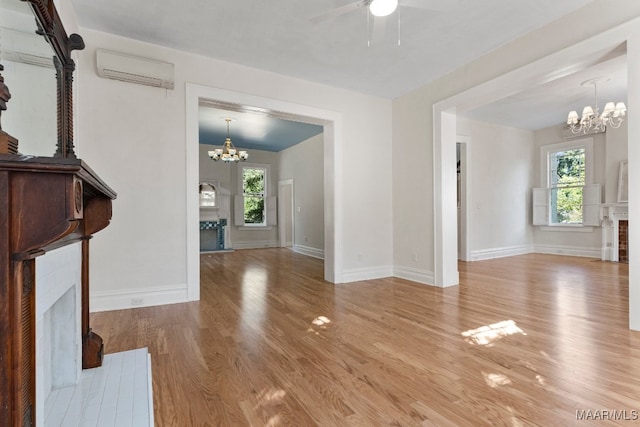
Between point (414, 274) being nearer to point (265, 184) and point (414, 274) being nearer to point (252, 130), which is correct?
point (252, 130)

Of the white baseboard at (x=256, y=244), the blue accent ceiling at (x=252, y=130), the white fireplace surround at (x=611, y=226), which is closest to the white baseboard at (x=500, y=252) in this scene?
the white fireplace surround at (x=611, y=226)

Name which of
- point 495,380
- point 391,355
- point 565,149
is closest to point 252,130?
point 391,355

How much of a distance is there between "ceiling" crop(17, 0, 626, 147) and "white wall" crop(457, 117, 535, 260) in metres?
2.14

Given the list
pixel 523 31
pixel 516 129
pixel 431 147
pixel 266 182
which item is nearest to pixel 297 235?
pixel 266 182

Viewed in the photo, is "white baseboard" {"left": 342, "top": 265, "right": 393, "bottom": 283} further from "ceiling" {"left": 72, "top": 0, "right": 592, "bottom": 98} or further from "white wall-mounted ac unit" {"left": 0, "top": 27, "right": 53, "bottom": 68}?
"white wall-mounted ac unit" {"left": 0, "top": 27, "right": 53, "bottom": 68}

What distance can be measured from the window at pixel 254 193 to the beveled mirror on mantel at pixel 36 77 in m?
7.49

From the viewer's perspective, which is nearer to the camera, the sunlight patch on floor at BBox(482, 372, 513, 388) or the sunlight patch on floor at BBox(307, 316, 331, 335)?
the sunlight patch on floor at BBox(482, 372, 513, 388)

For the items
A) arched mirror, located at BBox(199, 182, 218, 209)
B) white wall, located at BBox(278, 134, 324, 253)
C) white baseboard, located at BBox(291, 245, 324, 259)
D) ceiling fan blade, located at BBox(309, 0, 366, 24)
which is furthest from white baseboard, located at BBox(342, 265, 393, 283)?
arched mirror, located at BBox(199, 182, 218, 209)

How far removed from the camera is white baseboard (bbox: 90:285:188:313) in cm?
314

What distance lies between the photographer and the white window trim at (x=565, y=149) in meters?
6.59

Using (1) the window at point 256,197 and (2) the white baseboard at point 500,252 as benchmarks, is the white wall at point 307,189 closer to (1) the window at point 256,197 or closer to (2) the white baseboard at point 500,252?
(1) the window at point 256,197

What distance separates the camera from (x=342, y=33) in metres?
3.16

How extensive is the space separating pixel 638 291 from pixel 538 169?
5956 millimetres

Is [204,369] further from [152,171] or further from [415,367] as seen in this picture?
[152,171]
